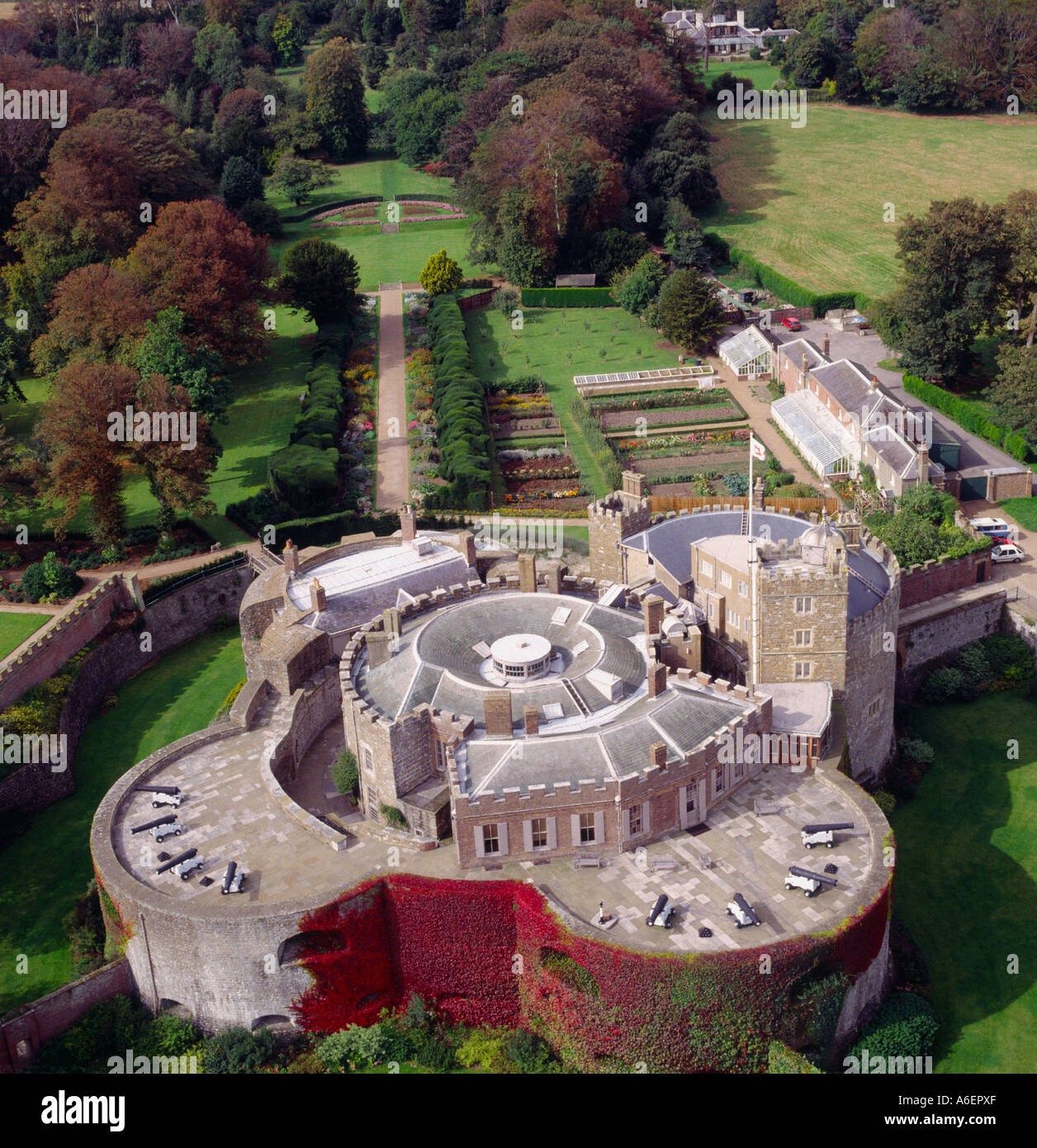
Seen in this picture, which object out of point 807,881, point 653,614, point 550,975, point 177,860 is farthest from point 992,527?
point 177,860

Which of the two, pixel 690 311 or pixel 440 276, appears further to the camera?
pixel 440 276

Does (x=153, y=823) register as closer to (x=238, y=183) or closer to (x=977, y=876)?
(x=977, y=876)

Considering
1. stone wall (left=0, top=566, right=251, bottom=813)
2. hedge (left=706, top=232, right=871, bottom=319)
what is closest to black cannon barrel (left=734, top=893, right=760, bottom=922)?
stone wall (left=0, top=566, right=251, bottom=813)

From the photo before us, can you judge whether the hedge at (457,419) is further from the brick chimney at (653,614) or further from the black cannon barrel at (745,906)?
the black cannon barrel at (745,906)

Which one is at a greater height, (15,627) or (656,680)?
(656,680)

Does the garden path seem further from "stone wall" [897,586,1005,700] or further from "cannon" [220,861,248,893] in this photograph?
"cannon" [220,861,248,893]

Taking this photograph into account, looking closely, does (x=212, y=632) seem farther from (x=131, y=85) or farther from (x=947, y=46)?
(x=947, y=46)

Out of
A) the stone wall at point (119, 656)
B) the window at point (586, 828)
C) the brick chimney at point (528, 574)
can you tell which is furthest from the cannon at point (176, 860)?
the brick chimney at point (528, 574)
